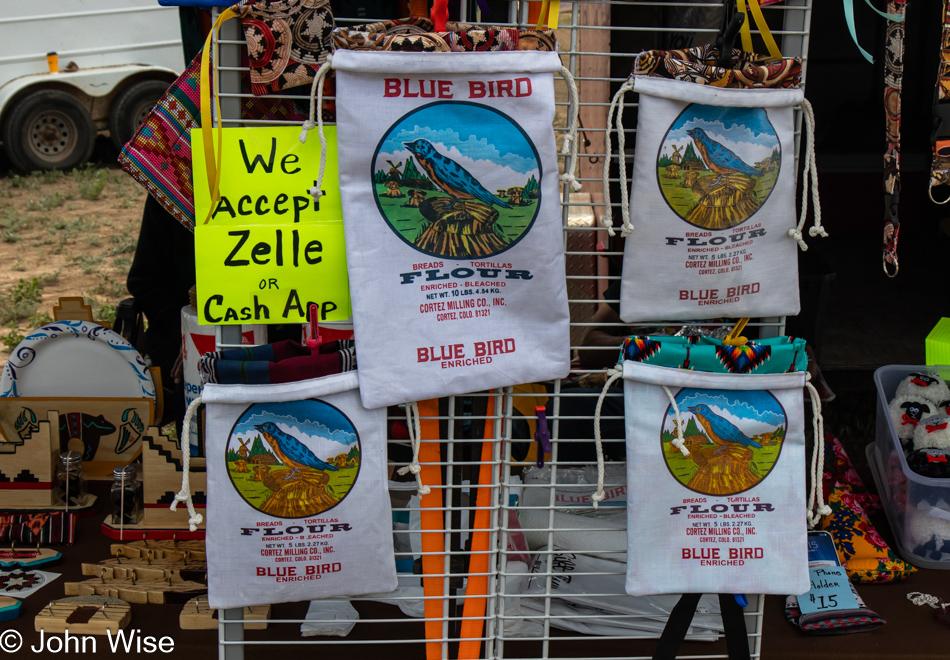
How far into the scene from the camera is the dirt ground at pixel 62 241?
5.11 meters

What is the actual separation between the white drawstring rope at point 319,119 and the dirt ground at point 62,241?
3.83 m

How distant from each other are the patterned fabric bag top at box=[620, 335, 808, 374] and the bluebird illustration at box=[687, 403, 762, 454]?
0.22 ft

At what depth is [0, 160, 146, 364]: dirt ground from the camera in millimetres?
5109

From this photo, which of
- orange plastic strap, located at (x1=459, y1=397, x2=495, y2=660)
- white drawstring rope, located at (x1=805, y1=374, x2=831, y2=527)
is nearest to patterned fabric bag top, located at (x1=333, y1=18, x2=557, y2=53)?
orange plastic strap, located at (x1=459, y1=397, x2=495, y2=660)

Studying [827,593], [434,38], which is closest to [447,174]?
[434,38]

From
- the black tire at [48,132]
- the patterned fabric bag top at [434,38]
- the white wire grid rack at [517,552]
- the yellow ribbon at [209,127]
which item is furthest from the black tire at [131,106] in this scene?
the patterned fabric bag top at [434,38]

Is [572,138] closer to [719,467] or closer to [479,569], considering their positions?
[719,467]

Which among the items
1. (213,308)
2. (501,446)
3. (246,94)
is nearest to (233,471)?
(213,308)

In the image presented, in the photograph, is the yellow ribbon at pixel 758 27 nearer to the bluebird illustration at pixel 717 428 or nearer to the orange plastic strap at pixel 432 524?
the bluebird illustration at pixel 717 428

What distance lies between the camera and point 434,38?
1.14 m

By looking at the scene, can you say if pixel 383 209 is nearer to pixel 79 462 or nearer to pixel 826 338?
pixel 79 462

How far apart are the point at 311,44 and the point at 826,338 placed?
335 cm

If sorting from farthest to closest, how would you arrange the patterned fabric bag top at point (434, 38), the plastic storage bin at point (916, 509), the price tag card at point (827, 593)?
→ the plastic storage bin at point (916, 509) → the price tag card at point (827, 593) → the patterned fabric bag top at point (434, 38)

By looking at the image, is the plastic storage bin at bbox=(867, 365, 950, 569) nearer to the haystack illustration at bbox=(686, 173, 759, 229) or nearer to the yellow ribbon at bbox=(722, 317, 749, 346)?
the yellow ribbon at bbox=(722, 317, 749, 346)
